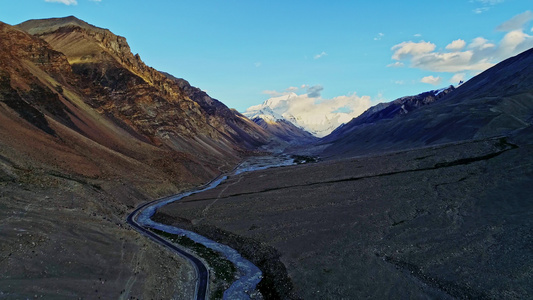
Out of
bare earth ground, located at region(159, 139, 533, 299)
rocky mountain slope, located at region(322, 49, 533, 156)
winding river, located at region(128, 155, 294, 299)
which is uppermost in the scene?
rocky mountain slope, located at region(322, 49, 533, 156)

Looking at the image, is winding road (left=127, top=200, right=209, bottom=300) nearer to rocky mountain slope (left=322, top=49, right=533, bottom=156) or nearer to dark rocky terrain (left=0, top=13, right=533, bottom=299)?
dark rocky terrain (left=0, top=13, right=533, bottom=299)

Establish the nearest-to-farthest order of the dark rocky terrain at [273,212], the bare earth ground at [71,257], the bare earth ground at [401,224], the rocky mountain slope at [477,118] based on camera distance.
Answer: the bare earth ground at [71,257]
the dark rocky terrain at [273,212]
the bare earth ground at [401,224]
the rocky mountain slope at [477,118]

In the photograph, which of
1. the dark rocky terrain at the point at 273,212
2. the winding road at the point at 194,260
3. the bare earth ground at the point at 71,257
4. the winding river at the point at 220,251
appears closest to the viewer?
the bare earth ground at the point at 71,257

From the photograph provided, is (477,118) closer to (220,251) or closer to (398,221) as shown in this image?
(398,221)

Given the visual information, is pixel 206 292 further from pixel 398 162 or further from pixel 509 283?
pixel 398 162

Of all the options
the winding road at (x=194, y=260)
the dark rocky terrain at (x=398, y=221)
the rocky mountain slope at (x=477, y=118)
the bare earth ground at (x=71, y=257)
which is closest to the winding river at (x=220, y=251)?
the winding road at (x=194, y=260)

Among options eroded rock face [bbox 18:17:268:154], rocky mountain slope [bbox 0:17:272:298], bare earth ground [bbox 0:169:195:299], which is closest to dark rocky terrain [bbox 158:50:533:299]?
bare earth ground [bbox 0:169:195:299]

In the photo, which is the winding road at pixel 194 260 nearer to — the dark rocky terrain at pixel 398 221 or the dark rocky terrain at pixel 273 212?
the dark rocky terrain at pixel 273 212
